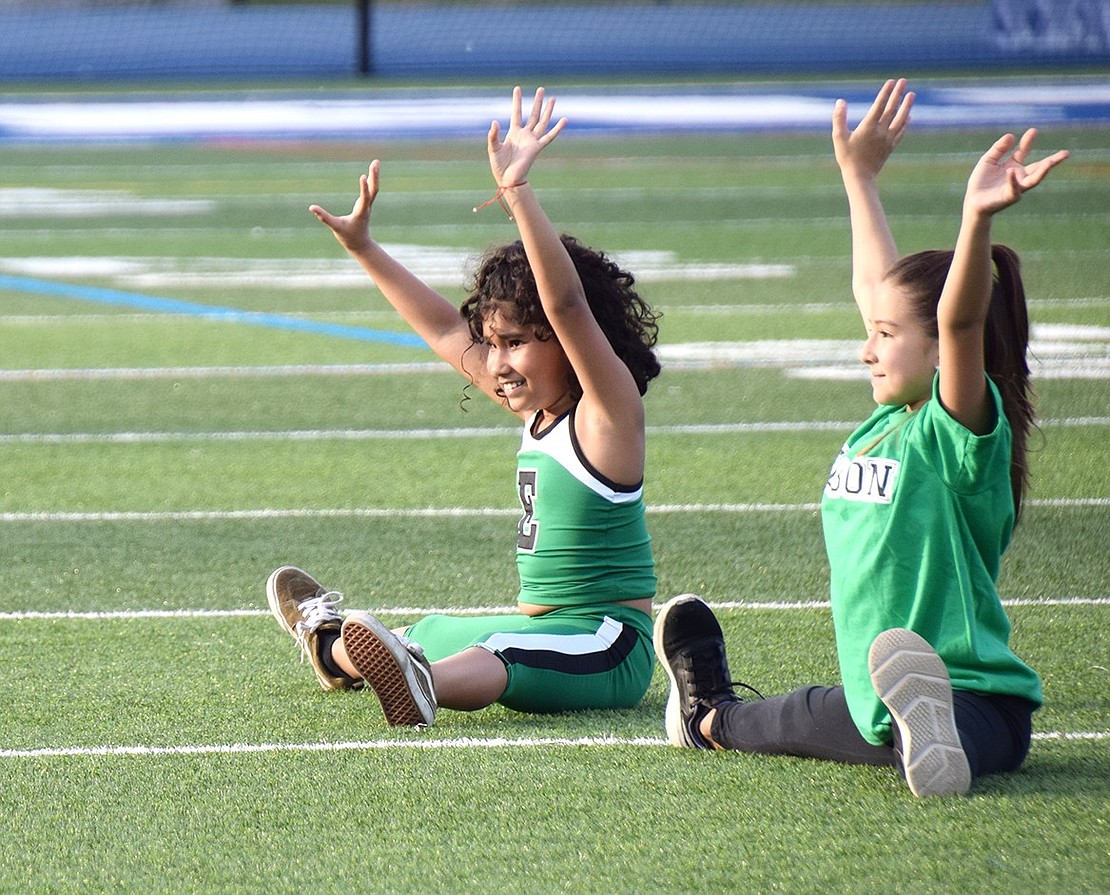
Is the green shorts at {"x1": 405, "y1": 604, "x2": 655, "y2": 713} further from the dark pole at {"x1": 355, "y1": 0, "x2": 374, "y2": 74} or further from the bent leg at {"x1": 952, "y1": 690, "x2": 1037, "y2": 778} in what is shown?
the dark pole at {"x1": 355, "y1": 0, "x2": 374, "y2": 74}

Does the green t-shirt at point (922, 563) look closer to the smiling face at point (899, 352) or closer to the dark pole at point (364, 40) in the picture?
the smiling face at point (899, 352)

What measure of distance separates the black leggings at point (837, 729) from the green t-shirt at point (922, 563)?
1.6 inches

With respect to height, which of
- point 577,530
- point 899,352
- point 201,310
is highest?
point 201,310

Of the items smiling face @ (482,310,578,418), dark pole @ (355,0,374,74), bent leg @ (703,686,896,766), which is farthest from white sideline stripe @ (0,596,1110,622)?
dark pole @ (355,0,374,74)

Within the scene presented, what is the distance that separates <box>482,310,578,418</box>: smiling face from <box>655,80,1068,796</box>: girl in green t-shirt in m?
0.80

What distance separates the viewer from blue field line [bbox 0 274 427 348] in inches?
428

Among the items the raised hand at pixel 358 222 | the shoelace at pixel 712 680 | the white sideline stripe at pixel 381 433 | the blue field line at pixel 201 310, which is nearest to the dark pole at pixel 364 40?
the blue field line at pixel 201 310

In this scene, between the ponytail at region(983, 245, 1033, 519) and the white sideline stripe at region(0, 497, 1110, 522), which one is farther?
the white sideline stripe at region(0, 497, 1110, 522)

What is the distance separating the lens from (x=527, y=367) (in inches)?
169

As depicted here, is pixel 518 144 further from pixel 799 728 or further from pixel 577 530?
pixel 799 728

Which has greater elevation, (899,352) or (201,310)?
(201,310)

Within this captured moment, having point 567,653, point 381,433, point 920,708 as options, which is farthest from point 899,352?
point 381,433

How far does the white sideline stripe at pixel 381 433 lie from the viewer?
26.1 ft

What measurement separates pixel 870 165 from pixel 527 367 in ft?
3.04
